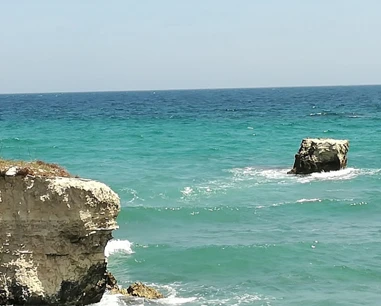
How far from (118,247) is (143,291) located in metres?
5.38

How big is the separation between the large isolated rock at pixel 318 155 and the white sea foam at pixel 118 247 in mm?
16116

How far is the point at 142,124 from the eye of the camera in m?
75.9

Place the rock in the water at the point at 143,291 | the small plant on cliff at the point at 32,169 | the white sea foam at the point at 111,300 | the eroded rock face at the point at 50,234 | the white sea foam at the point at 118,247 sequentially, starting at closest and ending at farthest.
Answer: the eroded rock face at the point at 50,234
the small plant on cliff at the point at 32,169
the white sea foam at the point at 111,300
the rock in the water at the point at 143,291
the white sea foam at the point at 118,247

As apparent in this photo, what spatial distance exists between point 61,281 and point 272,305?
5.57 m

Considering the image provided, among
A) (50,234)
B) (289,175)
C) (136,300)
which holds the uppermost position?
(50,234)

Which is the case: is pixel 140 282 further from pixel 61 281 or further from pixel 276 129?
pixel 276 129

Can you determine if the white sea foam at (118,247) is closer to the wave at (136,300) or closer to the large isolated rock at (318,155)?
the wave at (136,300)

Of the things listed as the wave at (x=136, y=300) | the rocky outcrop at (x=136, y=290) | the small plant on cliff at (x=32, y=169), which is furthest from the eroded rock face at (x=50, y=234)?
the rocky outcrop at (x=136, y=290)

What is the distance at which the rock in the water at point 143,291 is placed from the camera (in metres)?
17.6

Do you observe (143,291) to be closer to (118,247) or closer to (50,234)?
(50,234)

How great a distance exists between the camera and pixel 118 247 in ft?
75.2

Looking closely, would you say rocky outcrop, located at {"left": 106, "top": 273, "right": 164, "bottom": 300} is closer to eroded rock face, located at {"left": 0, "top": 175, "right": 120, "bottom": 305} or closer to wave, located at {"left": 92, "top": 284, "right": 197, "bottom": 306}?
wave, located at {"left": 92, "top": 284, "right": 197, "bottom": 306}

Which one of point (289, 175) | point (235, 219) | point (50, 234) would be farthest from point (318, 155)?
point (50, 234)

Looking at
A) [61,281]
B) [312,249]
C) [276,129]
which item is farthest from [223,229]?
[276,129]
